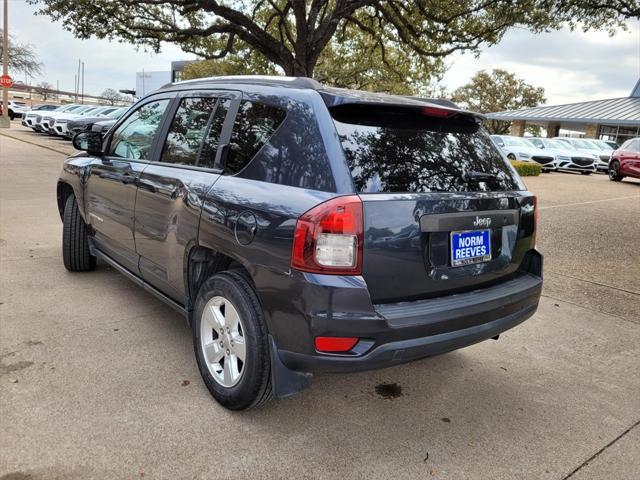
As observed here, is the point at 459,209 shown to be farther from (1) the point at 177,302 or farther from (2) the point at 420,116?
(1) the point at 177,302

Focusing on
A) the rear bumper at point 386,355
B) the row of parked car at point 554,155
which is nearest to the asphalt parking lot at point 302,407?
the rear bumper at point 386,355

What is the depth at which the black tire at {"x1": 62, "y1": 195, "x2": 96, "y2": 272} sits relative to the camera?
4793 mm

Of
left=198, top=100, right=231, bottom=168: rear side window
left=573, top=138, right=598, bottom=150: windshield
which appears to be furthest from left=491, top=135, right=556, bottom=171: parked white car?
left=198, top=100, right=231, bottom=168: rear side window

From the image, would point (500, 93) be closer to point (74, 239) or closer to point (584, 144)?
point (584, 144)

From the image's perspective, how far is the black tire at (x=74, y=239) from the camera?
15.7ft

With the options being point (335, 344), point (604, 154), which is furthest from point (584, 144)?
point (335, 344)

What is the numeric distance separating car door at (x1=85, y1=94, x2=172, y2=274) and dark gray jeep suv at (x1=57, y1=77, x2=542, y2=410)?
372 mm

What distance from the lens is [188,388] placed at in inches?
119

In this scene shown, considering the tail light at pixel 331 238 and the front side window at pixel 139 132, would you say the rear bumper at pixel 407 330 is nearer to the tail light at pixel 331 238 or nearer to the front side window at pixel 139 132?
the tail light at pixel 331 238

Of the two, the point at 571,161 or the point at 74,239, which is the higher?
the point at 571,161

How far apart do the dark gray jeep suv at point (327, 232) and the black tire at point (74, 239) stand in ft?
5.65

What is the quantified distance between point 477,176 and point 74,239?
3675 millimetres

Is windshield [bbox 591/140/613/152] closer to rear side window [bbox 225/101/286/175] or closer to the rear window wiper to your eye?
the rear window wiper

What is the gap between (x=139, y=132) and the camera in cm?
398
